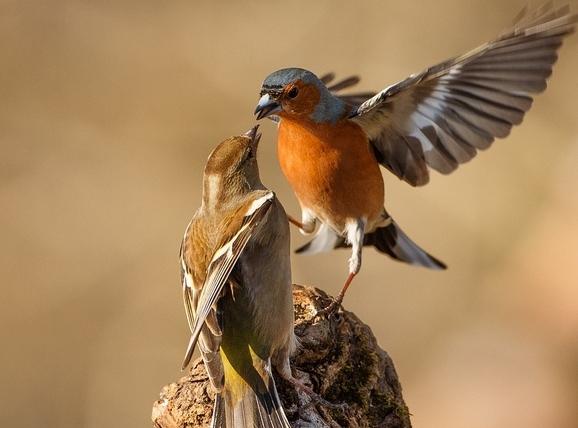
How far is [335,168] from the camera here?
7.30 m

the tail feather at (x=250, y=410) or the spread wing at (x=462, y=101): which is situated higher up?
the spread wing at (x=462, y=101)

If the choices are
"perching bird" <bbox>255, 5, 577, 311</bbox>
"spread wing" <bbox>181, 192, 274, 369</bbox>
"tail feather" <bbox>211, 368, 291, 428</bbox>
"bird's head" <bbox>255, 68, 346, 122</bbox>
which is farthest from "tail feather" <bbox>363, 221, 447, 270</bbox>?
"tail feather" <bbox>211, 368, 291, 428</bbox>

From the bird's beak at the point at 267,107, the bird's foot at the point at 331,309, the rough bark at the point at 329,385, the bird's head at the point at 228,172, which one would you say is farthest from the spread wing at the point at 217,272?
the bird's beak at the point at 267,107

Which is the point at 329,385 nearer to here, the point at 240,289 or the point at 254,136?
the point at 240,289

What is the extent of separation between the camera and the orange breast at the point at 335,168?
24.0 feet

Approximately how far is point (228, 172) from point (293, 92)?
1364 millimetres

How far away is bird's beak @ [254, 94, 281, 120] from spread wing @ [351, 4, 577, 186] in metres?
0.53

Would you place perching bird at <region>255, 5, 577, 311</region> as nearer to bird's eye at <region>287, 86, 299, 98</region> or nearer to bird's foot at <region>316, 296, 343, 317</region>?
bird's eye at <region>287, 86, 299, 98</region>

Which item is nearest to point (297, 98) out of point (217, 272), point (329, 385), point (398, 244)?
point (398, 244)

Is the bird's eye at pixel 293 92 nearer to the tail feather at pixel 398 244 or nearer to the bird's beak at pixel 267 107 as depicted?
the bird's beak at pixel 267 107

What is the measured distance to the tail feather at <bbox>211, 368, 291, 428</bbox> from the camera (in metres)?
5.50

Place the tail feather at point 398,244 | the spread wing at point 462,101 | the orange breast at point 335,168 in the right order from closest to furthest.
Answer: the spread wing at point 462,101, the orange breast at point 335,168, the tail feather at point 398,244

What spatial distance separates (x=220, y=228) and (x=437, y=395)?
17.2 ft

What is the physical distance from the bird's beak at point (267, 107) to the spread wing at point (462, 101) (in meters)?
0.53
